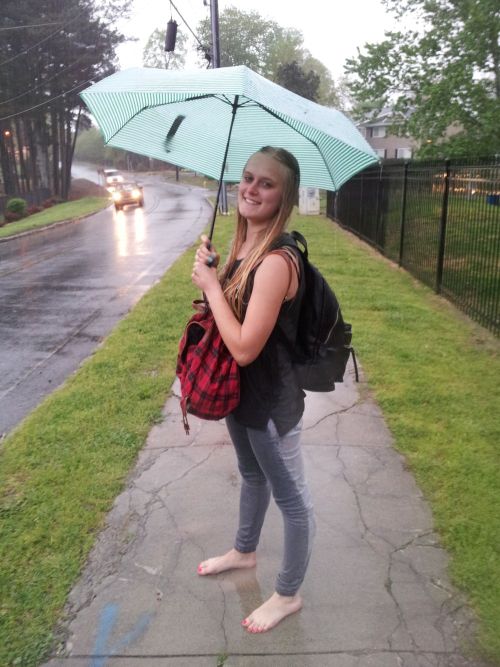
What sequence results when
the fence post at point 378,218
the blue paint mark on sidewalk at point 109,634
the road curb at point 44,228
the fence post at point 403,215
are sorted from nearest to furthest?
the blue paint mark on sidewalk at point 109,634 < the fence post at point 403,215 < the fence post at point 378,218 < the road curb at point 44,228

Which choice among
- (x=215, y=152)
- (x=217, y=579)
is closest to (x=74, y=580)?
(x=217, y=579)

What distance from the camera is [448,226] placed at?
8273mm

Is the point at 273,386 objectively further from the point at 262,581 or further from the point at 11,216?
the point at 11,216

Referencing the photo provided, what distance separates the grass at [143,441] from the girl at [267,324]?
2.97 ft

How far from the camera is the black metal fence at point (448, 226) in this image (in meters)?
6.71

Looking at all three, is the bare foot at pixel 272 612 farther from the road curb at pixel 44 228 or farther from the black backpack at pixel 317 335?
the road curb at pixel 44 228

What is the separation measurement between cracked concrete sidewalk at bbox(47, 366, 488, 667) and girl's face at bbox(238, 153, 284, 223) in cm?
161

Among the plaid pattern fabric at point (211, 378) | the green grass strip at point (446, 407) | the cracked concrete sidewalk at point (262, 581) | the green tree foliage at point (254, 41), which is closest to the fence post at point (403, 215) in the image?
the green grass strip at point (446, 407)

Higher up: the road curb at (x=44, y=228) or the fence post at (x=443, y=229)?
the fence post at (x=443, y=229)

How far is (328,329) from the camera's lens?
206 cm

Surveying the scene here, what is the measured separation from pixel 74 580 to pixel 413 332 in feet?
15.9

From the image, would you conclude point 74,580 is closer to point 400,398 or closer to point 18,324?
point 400,398

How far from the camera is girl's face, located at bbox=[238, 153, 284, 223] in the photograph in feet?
6.60

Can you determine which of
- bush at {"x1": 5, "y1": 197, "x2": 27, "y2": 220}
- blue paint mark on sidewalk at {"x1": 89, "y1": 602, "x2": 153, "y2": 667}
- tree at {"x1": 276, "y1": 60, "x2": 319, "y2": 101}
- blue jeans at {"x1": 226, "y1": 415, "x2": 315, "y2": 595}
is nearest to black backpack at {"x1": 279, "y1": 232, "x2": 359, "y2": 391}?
blue jeans at {"x1": 226, "y1": 415, "x2": 315, "y2": 595}
